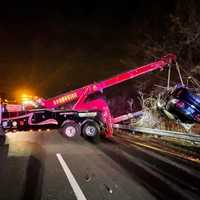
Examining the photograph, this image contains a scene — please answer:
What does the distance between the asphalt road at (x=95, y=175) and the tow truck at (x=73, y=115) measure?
16.4 feet

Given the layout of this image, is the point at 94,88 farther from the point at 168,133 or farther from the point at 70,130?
the point at 168,133

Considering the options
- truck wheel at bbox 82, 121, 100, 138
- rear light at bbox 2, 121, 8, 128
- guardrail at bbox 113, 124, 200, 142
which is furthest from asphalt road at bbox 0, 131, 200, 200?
truck wheel at bbox 82, 121, 100, 138

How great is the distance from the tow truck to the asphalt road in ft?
16.4

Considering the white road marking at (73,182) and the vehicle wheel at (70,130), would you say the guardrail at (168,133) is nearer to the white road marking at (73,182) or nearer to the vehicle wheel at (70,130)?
the vehicle wheel at (70,130)

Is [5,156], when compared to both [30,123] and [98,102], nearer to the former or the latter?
[30,123]

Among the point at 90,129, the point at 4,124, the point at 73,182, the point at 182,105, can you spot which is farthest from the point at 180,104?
the point at 73,182

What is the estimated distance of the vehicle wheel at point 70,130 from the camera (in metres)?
19.8

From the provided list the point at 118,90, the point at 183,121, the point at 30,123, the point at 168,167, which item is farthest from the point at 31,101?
the point at 118,90

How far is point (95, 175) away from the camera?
31.2 ft

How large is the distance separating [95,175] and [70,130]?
10.4 meters

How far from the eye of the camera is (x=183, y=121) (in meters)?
18.0

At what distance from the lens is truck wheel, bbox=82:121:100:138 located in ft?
66.0

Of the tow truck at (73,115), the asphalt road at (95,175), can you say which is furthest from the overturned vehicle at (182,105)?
the asphalt road at (95,175)

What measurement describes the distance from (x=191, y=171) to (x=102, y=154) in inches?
158
